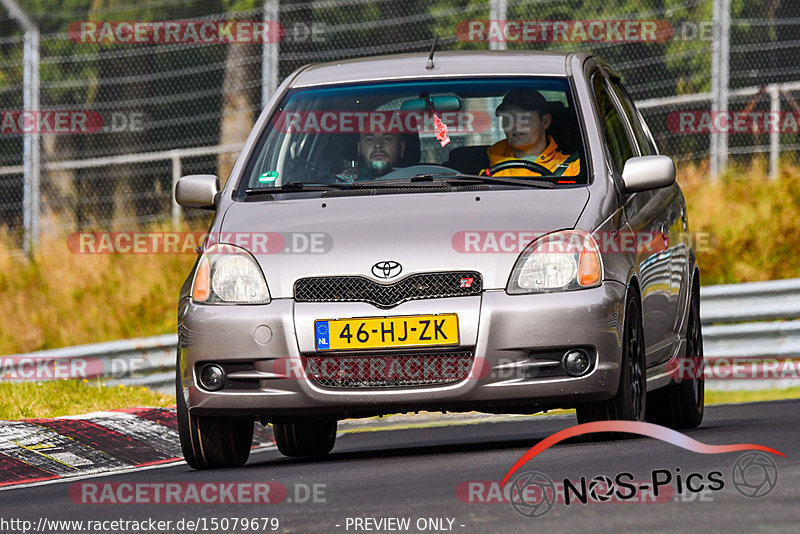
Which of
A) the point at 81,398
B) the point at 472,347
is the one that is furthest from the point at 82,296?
the point at 472,347

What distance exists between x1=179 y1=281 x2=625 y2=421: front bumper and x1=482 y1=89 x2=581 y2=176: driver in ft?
3.56

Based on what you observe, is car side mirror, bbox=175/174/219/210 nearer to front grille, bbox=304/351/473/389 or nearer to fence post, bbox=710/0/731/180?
front grille, bbox=304/351/473/389

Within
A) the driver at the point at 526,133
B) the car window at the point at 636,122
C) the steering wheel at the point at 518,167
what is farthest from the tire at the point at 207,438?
the car window at the point at 636,122

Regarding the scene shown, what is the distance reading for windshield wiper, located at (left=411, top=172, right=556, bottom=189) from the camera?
7961 mm

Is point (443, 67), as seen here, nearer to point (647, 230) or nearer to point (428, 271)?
point (647, 230)

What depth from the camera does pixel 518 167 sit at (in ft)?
27.0

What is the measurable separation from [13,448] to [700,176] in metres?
9.42

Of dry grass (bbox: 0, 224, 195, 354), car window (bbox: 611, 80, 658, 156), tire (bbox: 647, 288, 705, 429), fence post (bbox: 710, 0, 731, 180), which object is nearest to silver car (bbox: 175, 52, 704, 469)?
tire (bbox: 647, 288, 705, 429)

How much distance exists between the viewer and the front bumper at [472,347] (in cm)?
726

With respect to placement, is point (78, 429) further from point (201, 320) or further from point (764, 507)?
point (764, 507)

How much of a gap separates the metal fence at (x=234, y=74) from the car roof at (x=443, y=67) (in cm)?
548

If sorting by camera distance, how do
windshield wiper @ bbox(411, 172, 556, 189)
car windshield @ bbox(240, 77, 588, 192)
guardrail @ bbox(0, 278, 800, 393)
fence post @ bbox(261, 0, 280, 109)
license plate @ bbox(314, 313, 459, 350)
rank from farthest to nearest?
fence post @ bbox(261, 0, 280, 109), guardrail @ bbox(0, 278, 800, 393), car windshield @ bbox(240, 77, 588, 192), windshield wiper @ bbox(411, 172, 556, 189), license plate @ bbox(314, 313, 459, 350)

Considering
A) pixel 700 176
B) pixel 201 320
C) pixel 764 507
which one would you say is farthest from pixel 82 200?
pixel 764 507

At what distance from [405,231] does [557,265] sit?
2.08ft
